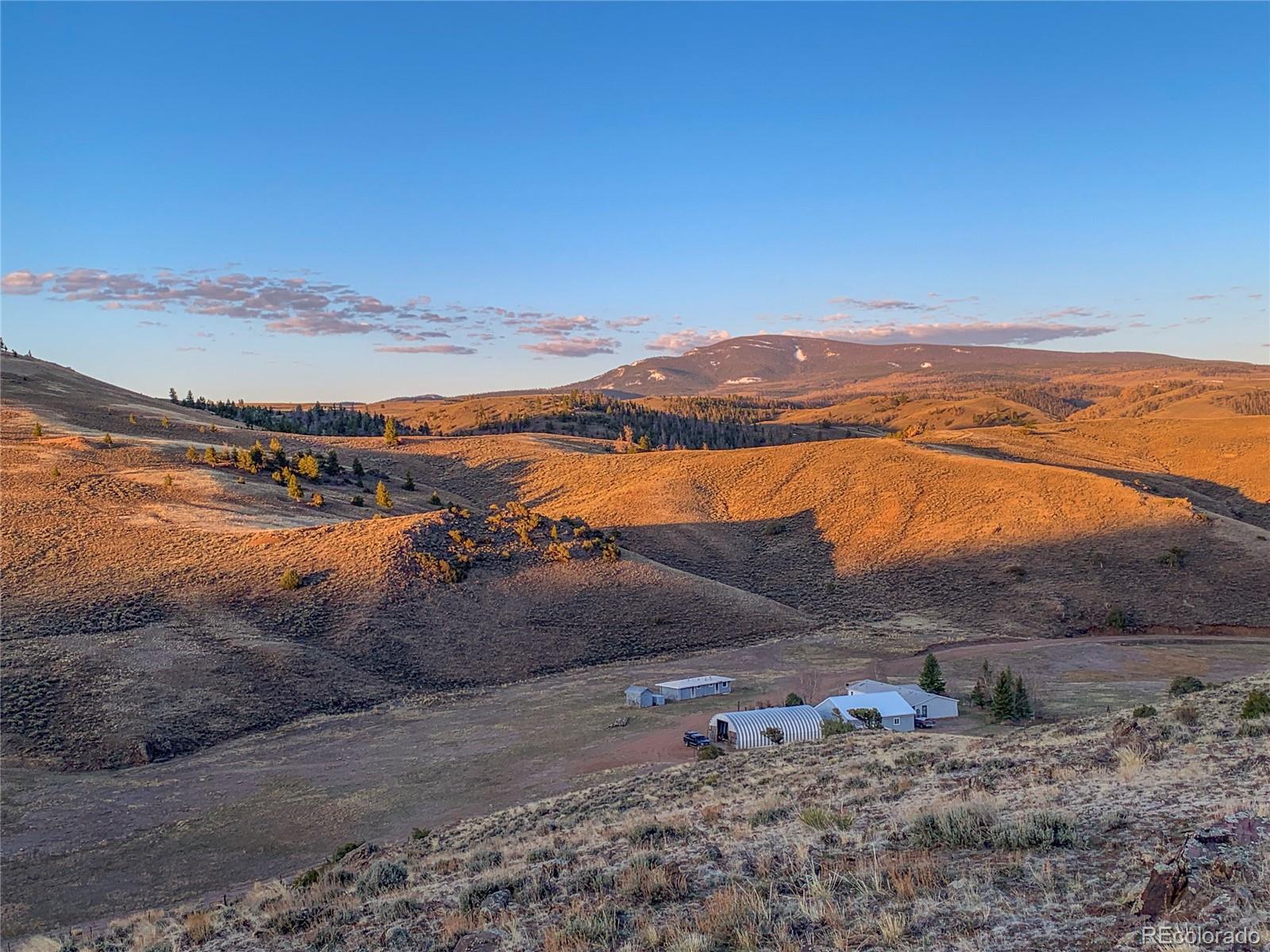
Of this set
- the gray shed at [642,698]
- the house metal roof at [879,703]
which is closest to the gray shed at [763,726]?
the house metal roof at [879,703]

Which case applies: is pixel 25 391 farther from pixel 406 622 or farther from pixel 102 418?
pixel 406 622

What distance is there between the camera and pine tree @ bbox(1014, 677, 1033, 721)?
3098 centimetres

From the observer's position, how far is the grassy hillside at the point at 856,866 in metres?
7.13

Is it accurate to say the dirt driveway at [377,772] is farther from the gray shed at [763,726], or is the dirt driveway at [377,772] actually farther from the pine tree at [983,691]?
the gray shed at [763,726]

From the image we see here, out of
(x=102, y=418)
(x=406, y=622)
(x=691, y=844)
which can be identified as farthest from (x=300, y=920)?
(x=102, y=418)

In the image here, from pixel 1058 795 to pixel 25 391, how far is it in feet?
354

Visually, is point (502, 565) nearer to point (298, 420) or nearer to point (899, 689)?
point (899, 689)

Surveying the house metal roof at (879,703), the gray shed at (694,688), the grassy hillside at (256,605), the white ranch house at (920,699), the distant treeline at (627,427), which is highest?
the distant treeline at (627,427)

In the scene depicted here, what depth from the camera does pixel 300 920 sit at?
11320mm

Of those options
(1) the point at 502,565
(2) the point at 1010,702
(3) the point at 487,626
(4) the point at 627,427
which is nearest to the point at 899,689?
(2) the point at 1010,702

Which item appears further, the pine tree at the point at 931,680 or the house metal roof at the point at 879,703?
the pine tree at the point at 931,680

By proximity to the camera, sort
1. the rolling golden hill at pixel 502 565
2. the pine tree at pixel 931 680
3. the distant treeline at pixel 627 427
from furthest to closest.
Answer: the distant treeline at pixel 627 427 → the pine tree at pixel 931 680 → the rolling golden hill at pixel 502 565

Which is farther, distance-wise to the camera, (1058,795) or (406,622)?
(406,622)

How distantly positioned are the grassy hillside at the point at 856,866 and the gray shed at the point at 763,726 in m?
11.5
